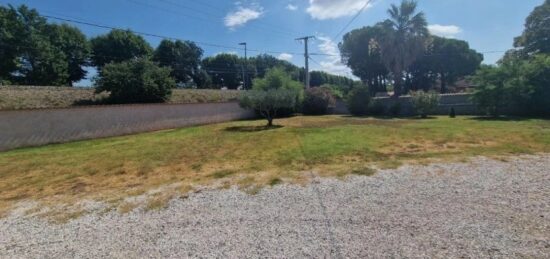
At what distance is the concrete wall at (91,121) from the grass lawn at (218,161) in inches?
52.7

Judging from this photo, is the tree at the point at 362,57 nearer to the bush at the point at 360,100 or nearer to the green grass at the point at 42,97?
the bush at the point at 360,100

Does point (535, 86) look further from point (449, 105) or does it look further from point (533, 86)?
point (449, 105)

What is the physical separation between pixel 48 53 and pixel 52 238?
32.1m

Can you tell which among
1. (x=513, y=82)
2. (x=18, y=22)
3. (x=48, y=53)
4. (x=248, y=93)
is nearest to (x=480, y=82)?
(x=513, y=82)

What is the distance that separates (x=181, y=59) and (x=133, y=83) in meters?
28.2

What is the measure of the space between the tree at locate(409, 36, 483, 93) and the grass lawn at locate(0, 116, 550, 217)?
105 feet

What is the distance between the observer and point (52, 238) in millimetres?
3803

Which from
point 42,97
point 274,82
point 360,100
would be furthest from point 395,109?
point 42,97

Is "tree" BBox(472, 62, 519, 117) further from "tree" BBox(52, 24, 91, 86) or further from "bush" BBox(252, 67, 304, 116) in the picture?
"tree" BBox(52, 24, 91, 86)

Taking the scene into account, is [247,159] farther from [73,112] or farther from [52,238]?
[73,112]

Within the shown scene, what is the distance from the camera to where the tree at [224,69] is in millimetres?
51812

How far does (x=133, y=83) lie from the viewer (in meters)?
18.9

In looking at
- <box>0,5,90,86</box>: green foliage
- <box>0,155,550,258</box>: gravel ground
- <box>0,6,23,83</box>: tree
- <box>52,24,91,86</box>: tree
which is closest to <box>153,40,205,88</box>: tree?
<box>52,24,91,86</box>: tree

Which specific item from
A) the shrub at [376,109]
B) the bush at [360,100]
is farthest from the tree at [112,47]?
the shrub at [376,109]
